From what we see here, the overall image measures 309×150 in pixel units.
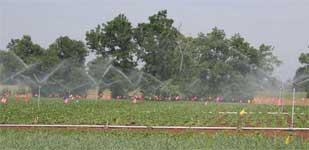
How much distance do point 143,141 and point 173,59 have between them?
28.8 m

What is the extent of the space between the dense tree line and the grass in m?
26.2

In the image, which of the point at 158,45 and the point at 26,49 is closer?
the point at 158,45

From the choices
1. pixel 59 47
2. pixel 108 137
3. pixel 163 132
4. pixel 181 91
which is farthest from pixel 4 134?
pixel 59 47

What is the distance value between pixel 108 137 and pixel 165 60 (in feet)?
92.7

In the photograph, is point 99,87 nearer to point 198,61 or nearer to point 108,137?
point 198,61

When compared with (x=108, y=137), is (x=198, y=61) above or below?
above

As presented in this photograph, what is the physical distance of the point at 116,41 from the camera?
4047 centimetres

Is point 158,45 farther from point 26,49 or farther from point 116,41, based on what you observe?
point 26,49

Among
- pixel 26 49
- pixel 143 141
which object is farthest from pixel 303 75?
pixel 143 141

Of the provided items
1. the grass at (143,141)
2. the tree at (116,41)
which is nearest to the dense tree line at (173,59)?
the tree at (116,41)

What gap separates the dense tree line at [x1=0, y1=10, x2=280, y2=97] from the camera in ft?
128

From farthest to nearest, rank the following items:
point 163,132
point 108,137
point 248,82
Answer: point 248,82 < point 163,132 < point 108,137

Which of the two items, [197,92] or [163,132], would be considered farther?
[197,92]

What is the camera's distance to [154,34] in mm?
40719
